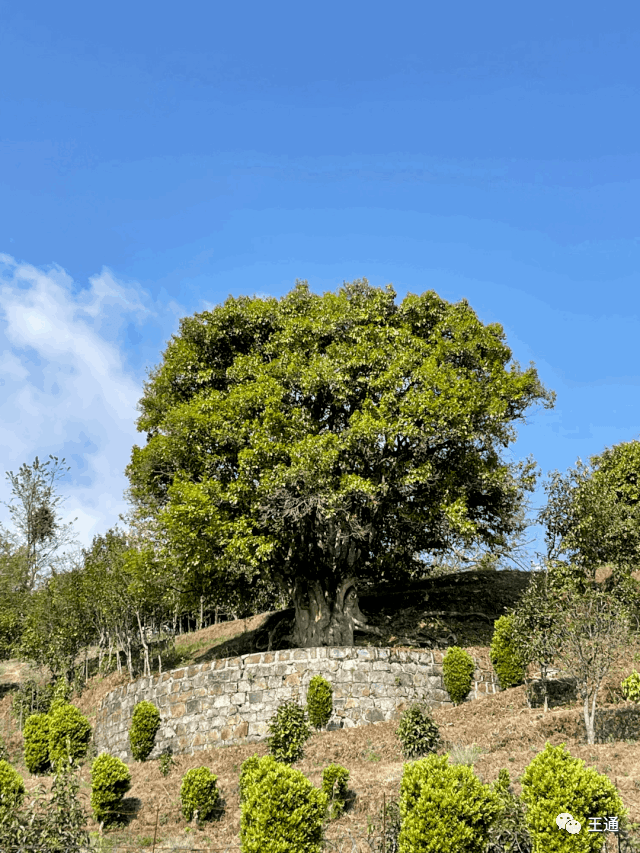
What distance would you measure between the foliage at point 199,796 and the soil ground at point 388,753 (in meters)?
0.23

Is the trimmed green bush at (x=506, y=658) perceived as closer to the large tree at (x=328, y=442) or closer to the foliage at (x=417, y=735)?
the large tree at (x=328, y=442)

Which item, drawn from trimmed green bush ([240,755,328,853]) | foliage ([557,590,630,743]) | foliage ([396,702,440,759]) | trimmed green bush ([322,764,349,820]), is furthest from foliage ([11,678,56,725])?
foliage ([557,590,630,743])

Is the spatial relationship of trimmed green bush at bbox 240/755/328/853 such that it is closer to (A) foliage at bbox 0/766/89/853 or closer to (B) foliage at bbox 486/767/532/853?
(A) foliage at bbox 0/766/89/853

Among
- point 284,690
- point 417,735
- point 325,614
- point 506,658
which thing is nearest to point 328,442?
point 325,614

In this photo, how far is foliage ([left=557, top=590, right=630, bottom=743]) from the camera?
13.1 meters

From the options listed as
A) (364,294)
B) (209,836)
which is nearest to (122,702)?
(209,836)

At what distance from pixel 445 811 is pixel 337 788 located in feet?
11.6

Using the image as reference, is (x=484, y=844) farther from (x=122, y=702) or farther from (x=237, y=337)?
(x=237, y=337)

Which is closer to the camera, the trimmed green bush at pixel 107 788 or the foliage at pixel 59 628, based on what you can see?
the trimmed green bush at pixel 107 788

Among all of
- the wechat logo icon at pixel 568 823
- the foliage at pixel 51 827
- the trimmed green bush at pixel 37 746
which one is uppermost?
the foliage at pixel 51 827

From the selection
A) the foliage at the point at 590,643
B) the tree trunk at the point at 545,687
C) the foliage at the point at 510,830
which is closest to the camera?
the foliage at the point at 510,830

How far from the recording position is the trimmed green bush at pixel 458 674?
1767 centimetres

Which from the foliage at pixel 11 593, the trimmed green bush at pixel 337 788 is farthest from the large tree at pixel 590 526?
the foliage at pixel 11 593

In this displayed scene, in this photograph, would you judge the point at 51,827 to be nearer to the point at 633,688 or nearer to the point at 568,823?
the point at 568,823
